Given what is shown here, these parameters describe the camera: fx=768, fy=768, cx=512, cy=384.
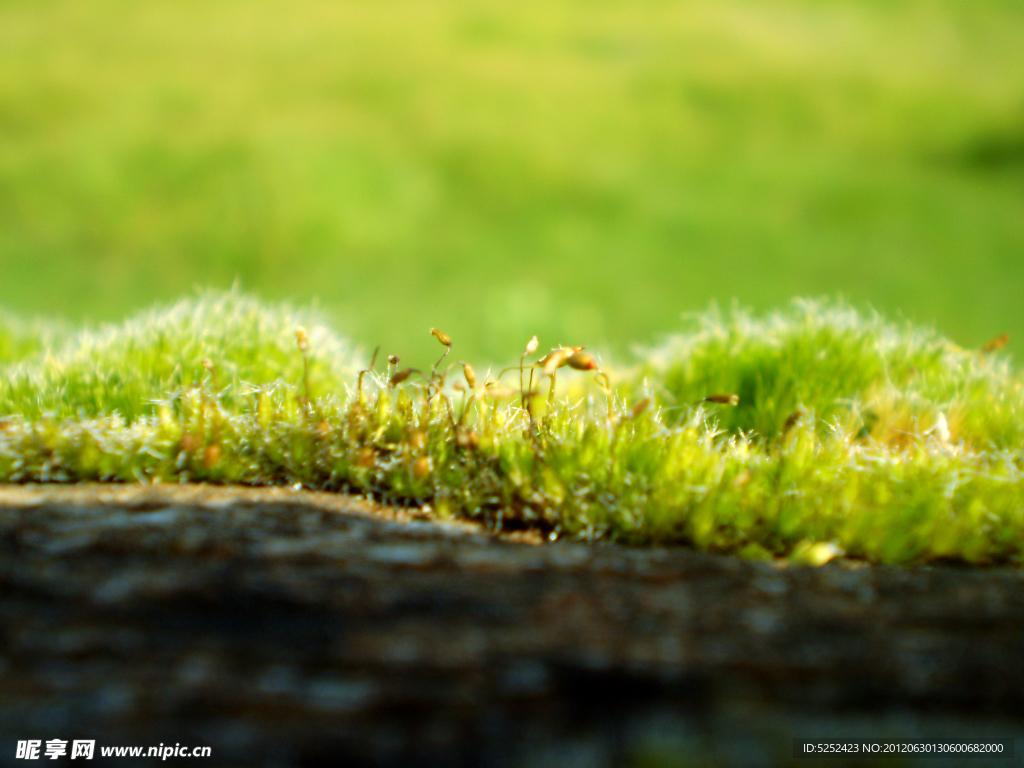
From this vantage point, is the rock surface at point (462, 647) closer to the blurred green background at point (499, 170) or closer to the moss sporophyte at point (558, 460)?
the moss sporophyte at point (558, 460)

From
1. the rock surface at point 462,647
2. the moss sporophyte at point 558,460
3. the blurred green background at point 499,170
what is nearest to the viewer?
the rock surface at point 462,647

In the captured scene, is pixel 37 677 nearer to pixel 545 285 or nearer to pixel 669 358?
pixel 669 358

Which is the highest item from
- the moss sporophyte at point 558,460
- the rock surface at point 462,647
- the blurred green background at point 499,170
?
the blurred green background at point 499,170

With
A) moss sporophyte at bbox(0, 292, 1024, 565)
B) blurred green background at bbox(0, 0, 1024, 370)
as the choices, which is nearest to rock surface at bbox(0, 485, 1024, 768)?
moss sporophyte at bbox(0, 292, 1024, 565)

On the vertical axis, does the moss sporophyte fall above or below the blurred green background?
below

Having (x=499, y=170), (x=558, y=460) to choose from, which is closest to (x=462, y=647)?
(x=558, y=460)

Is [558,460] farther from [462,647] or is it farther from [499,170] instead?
[499,170]

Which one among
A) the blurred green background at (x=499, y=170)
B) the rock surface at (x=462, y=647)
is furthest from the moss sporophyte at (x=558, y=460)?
the blurred green background at (x=499, y=170)

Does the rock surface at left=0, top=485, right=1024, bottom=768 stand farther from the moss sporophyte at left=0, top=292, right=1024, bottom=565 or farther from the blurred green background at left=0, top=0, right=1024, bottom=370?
the blurred green background at left=0, top=0, right=1024, bottom=370
